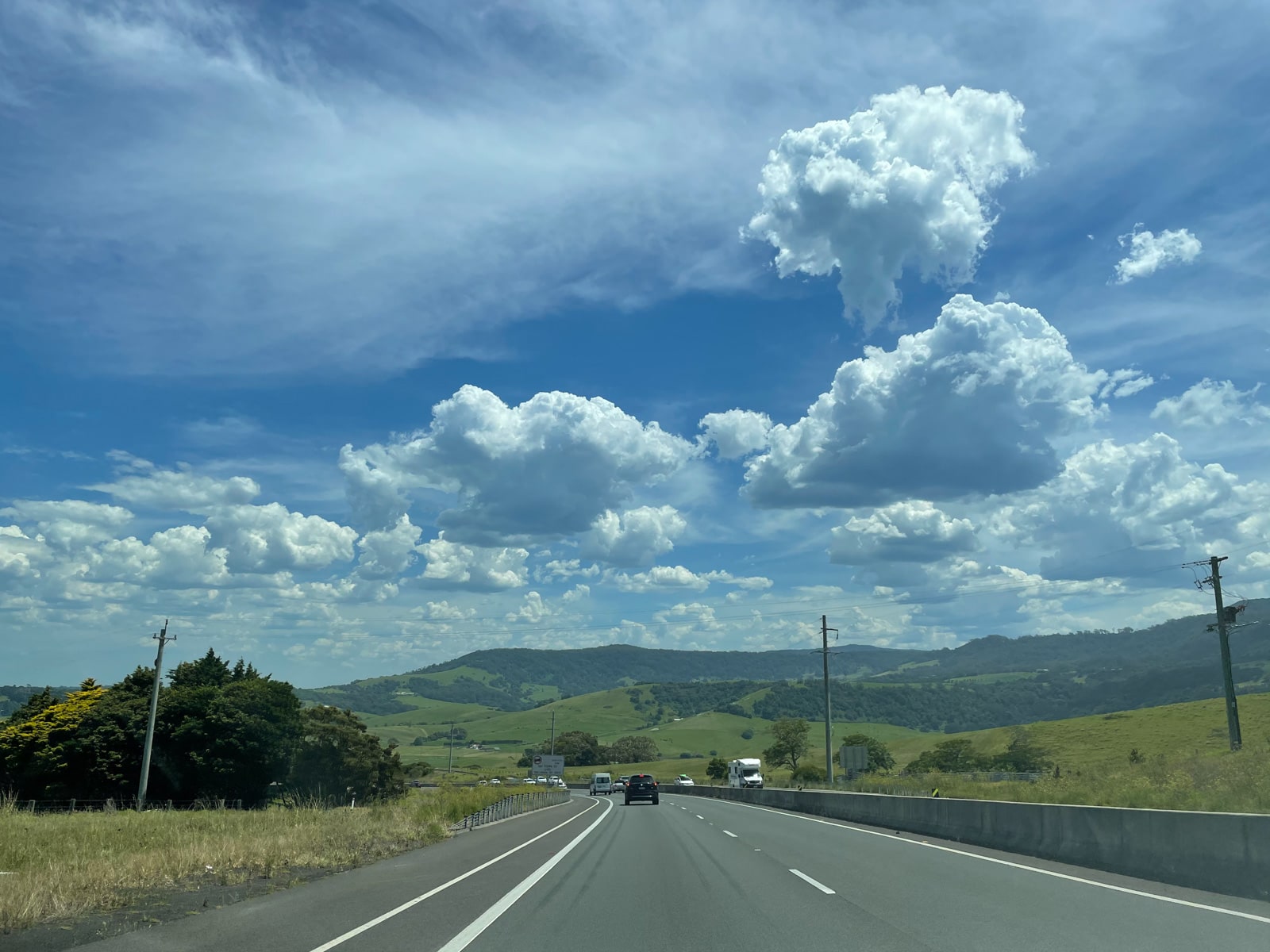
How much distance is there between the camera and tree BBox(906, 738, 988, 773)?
98.2 m

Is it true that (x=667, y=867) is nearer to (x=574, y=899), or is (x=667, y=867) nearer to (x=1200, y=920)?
(x=574, y=899)

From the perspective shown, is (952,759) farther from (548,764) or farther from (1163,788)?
(1163,788)

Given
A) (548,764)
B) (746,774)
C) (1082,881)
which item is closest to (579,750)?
(548,764)

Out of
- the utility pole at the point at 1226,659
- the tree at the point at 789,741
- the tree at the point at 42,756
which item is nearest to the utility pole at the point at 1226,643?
the utility pole at the point at 1226,659

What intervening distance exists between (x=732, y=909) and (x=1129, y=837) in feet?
22.0

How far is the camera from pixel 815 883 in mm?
13781

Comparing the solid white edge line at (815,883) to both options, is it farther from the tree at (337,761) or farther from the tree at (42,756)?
the tree at (42,756)

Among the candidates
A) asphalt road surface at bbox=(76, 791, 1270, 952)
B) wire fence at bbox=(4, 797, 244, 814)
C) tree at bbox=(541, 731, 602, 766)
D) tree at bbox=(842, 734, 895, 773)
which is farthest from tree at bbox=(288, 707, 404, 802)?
tree at bbox=(541, 731, 602, 766)

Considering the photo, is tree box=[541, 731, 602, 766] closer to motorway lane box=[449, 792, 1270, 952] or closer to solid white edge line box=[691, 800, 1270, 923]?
solid white edge line box=[691, 800, 1270, 923]

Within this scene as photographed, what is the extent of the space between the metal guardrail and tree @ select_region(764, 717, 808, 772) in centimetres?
7668

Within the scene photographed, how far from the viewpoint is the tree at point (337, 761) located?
62188 mm

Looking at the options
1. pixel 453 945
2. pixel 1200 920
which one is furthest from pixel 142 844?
pixel 1200 920

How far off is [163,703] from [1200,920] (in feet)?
187

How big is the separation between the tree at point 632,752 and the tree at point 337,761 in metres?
117
